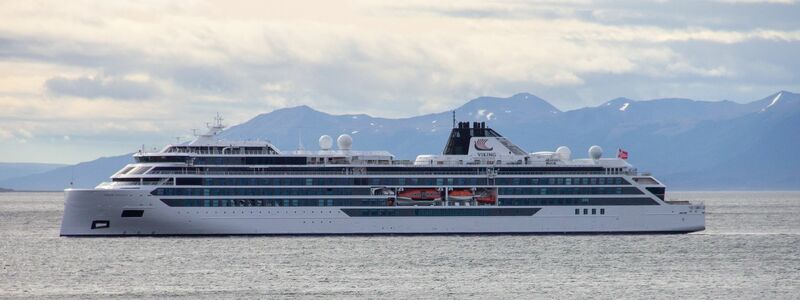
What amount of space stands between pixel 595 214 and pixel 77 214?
104 feet

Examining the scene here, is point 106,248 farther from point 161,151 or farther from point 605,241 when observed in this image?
point 605,241

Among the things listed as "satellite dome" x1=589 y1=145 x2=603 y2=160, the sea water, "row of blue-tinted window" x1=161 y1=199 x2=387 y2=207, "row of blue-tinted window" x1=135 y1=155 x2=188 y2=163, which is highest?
"satellite dome" x1=589 y1=145 x2=603 y2=160

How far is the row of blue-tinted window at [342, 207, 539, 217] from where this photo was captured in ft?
295

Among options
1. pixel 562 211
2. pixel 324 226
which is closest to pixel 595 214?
pixel 562 211

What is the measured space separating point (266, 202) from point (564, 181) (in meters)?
18.6

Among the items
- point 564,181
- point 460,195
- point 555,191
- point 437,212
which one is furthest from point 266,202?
point 564,181

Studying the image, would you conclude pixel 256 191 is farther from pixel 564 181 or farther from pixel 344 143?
pixel 564 181

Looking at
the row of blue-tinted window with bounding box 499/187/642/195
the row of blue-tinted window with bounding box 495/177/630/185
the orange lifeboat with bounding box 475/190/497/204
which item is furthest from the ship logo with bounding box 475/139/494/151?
the row of blue-tinted window with bounding box 499/187/642/195

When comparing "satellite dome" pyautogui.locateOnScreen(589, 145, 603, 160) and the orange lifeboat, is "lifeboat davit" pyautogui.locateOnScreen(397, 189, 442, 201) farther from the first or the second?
"satellite dome" pyautogui.locateOnScreen(589, 145, 603, 160)

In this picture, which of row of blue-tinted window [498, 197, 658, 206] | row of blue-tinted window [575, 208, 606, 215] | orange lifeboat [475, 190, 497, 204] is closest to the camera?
row of blue-tinted window [498, 197, 658, 206]

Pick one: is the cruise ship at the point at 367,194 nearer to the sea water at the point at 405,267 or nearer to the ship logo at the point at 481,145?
the ship logo at the point at 481,145

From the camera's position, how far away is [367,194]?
90.4 m

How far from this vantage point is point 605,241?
89.1 m

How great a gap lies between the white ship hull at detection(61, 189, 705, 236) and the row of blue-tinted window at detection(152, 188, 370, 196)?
856 mm
